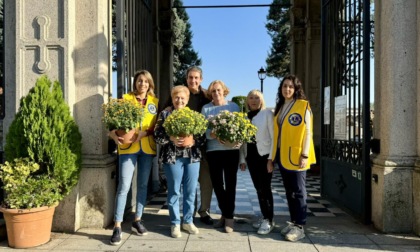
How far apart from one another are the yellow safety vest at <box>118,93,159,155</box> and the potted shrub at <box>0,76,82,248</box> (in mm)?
681

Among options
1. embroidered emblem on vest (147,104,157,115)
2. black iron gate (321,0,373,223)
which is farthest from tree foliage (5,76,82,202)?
black iron gate (321,0,373,223)

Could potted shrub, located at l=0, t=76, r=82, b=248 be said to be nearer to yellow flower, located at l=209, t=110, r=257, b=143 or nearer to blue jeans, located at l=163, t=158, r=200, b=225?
blue jeans, located at l=163, t=158, r=200, b=225

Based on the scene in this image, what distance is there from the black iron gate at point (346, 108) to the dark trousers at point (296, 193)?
4.01 feet

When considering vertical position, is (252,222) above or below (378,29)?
below

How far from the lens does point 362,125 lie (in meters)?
5.10

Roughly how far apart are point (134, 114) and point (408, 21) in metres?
3.62

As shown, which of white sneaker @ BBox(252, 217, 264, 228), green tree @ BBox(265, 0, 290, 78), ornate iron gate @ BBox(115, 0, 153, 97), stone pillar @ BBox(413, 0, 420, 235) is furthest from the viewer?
green tree @ BBox(265, 0, 290, 78)

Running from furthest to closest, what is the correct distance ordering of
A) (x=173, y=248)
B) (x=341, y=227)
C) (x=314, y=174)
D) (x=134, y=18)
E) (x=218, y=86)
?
(x=314, y=174)
(x=134, y=18)
(x=341, y=227)
(x=218, y=86)
(x=173, y=248)

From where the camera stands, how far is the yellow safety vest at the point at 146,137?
14.2ft

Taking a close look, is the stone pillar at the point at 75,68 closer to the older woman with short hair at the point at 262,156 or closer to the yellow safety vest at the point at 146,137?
the yellow safety vest at the point at 146,137

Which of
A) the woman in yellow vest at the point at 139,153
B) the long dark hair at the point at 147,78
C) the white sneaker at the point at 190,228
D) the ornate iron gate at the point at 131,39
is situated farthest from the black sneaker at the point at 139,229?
the ornate iron gate at the point at 131,39

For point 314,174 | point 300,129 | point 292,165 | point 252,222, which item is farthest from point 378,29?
point 314,174

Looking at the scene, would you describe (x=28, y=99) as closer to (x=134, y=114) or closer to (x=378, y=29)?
(x=134, y=114)

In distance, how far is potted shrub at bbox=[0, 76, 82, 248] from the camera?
4.02m
